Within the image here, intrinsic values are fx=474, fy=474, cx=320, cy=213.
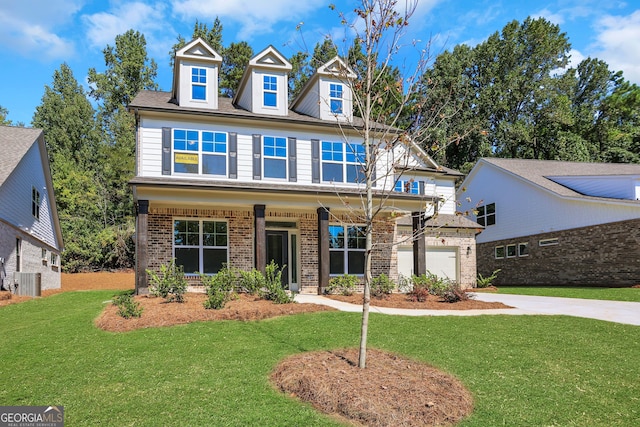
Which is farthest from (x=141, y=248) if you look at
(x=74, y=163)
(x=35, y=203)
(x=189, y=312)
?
(x=74, y=163)

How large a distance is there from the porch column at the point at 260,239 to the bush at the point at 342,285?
7.37ft

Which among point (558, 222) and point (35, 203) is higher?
point (35, 203)

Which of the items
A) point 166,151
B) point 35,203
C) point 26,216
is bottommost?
point 26,216

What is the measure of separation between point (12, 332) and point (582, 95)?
45645 mm

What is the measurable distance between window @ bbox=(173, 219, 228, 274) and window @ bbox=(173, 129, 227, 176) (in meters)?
1.71

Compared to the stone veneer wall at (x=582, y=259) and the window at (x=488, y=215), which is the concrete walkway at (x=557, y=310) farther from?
the window at (x=488, y=215)

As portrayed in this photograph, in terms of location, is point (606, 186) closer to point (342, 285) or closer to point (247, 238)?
point (342, 285)

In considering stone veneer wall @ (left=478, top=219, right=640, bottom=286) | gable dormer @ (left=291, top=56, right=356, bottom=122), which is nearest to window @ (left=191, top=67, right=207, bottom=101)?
gable dormer @ (left=291, top=56, right=356, bottom=122)

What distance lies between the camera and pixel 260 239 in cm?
1403

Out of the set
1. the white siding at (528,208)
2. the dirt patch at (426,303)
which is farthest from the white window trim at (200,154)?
the white siding at (528,208)

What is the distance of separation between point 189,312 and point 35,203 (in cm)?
1403

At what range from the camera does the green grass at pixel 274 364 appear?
4.91 metres

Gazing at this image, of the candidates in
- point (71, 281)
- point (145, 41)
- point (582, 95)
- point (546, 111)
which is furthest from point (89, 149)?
point (582, 95)

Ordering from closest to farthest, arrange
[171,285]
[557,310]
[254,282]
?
[171,285]
[557,310]
[254,282]
